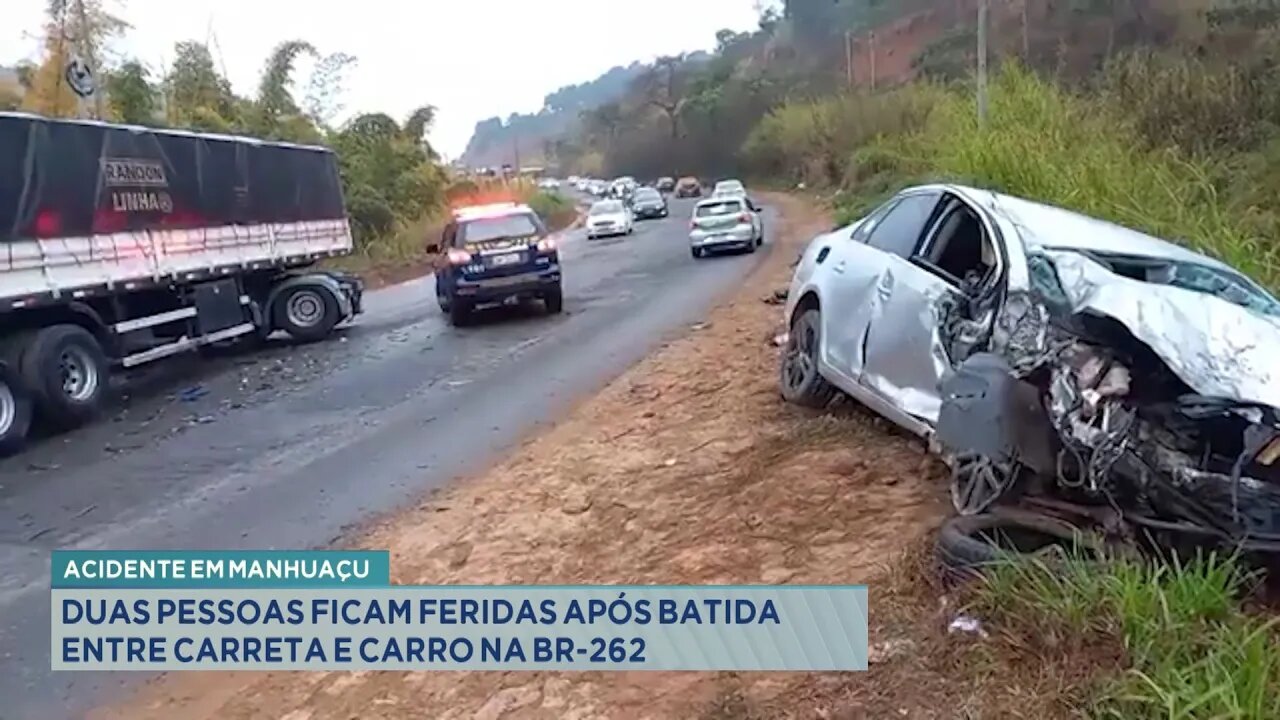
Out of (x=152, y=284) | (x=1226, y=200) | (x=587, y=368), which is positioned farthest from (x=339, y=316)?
(x=1226, y=200)

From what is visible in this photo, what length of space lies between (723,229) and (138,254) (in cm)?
1457

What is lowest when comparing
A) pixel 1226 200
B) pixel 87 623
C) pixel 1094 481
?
pixel 87 623

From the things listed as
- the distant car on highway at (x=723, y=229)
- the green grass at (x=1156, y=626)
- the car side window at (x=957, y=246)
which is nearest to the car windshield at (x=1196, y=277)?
the car side window at (x=957, y=246)

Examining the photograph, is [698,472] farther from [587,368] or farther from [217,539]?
[587,368]

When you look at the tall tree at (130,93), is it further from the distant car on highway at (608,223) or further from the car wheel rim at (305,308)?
the distant car on highway at (608,223)

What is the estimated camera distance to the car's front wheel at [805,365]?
7164mm

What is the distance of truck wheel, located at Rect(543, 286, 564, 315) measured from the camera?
15648 millimetres

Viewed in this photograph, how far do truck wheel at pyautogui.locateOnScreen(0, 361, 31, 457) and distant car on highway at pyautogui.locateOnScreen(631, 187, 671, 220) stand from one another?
38.4 m

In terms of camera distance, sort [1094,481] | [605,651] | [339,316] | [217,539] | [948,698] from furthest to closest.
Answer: [339,316]
[217,539]
[605,651]
[1094,481]
[948,698]

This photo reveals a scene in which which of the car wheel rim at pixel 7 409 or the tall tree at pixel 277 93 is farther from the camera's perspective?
the tall tree at pixel 277 93

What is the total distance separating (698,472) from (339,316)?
973cm

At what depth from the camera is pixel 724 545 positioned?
5.27m

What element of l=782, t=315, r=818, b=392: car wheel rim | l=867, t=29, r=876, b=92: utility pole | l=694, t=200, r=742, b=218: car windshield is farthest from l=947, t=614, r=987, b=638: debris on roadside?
l=867, t=29, r=876, b=92: utility pole

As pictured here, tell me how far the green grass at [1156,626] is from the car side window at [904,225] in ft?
8.84
